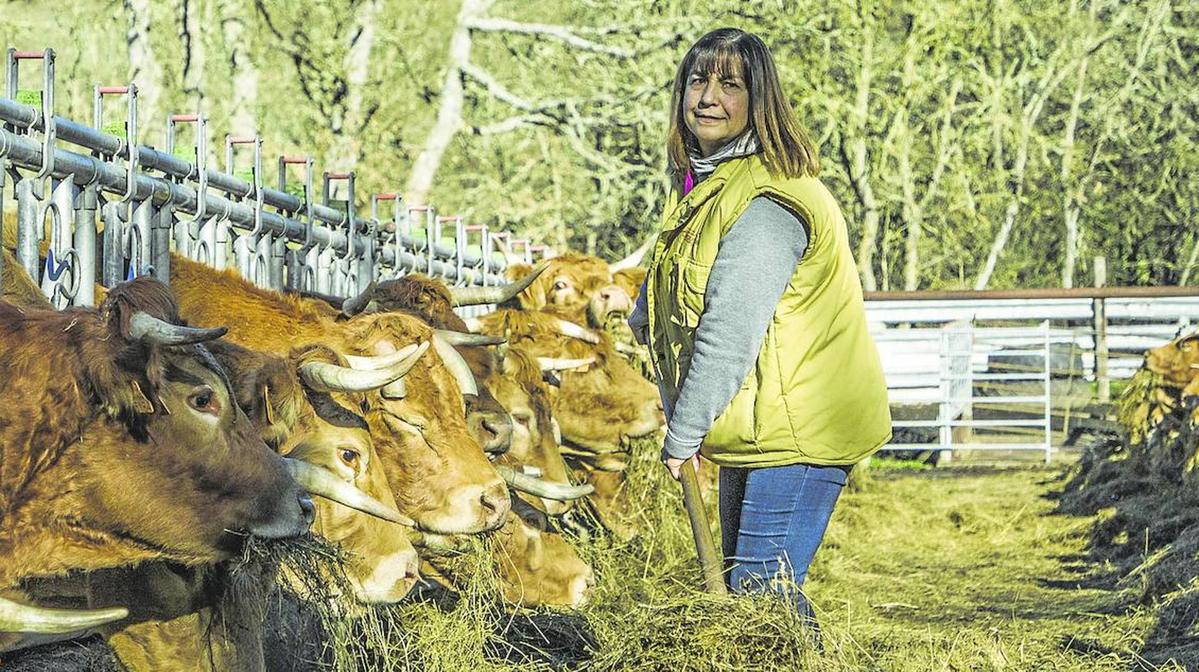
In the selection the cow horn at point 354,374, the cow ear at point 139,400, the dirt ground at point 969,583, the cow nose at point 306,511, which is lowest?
the dirt ground at point 969,583

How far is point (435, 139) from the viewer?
19.3 metres

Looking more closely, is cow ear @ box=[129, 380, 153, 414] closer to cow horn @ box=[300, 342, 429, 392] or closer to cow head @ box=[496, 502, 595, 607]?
cow horn @ box=[300, 342, 429, 392]

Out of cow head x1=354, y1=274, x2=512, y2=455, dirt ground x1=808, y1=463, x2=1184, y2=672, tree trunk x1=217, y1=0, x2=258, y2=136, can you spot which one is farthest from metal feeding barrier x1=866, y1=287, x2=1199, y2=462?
cow head x1=354, y1=274, x2=512, y2=455

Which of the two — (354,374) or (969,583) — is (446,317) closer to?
(354,374)

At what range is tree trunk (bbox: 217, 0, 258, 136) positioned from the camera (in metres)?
16.9

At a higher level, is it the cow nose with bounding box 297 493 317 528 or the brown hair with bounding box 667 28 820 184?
the brown hair with bounding box 667 28 820 184

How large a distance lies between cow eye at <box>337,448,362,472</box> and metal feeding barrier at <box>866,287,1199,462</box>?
11.6 m

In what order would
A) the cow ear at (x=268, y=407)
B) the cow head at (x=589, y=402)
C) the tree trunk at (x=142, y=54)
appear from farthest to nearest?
the tree trunk at (x=142, y=54) < the cow head at (x=589, y=402) < the cow ear at (x=268, y=407)

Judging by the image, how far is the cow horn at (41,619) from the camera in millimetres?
3207

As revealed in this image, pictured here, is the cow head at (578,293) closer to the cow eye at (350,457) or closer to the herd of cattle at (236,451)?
the herd of cattle at (236,451)

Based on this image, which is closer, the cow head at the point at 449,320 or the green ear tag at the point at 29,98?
the green ear tag at the point at 29,98

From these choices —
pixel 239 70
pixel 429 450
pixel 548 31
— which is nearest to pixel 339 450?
pixel 429 450

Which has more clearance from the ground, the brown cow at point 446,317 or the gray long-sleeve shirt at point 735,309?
the gray long-sleeve shirt at point 735,309

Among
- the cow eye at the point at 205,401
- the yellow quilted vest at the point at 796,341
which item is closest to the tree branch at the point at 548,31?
the yellow quilted vest at the point at 796,341
